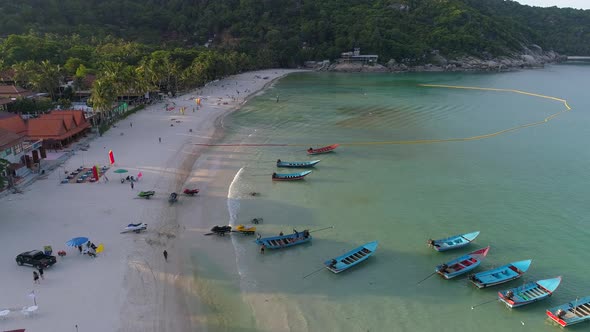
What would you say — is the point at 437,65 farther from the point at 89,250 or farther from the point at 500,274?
the point at 89,250

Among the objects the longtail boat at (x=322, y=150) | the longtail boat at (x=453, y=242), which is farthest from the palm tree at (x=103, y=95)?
the longtail boat at (x=453, y=242)

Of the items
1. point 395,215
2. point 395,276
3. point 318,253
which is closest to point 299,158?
point 395,215

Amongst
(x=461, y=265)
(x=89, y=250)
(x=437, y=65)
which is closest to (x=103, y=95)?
(x=89, y=250)

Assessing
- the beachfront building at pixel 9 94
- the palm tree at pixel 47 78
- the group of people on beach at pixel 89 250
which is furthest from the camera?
the palm tree at pixel 47 78

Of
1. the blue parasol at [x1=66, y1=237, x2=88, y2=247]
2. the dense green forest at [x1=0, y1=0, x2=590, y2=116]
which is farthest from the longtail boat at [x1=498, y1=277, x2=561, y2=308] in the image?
the dense green forest at [x1=0, y1=0, x2=590, y2=116]

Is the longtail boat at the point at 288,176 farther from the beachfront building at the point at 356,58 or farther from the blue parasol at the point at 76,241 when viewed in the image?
the beachfront building at the point at 356,58

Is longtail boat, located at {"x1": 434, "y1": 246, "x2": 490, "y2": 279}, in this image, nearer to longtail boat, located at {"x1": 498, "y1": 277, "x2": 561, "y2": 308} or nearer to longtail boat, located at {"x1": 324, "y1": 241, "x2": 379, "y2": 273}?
longtail boat, located at {"x1": 498, "y1": 277, "x2": 561, "y2": 308}

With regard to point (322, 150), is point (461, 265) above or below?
below
